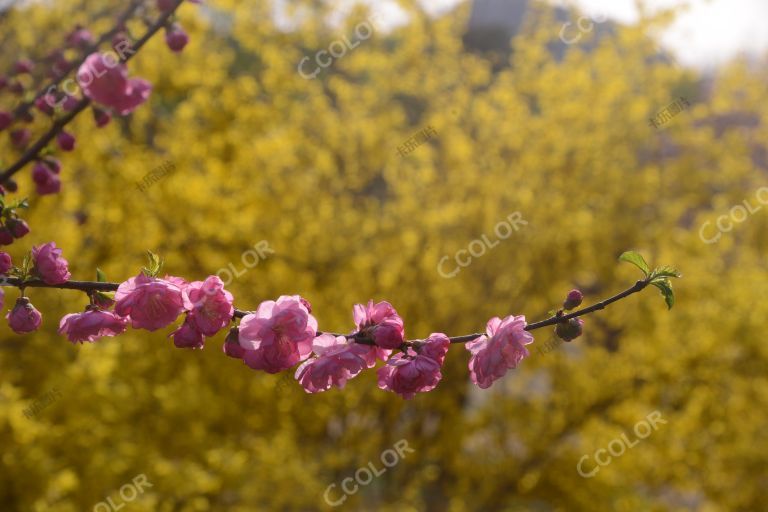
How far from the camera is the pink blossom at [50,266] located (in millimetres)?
1383

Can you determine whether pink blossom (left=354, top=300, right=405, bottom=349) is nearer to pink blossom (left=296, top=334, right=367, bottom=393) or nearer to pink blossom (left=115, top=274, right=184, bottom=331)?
pink blossom (left=296, top=334, right=367, bottom=393)

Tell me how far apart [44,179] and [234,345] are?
1.10 metres

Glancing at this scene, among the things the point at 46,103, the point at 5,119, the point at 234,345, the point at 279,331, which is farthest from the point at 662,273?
the point at 5,119

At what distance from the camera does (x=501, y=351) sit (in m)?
1.47

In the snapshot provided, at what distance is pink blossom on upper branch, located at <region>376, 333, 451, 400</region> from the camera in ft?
4.59

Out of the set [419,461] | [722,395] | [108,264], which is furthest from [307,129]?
[722,395]

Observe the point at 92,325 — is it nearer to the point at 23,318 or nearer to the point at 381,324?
the point at 23,318

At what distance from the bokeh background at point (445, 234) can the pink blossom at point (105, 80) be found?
323cm

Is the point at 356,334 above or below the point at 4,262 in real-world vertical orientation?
below

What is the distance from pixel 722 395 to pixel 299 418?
10.5 ft

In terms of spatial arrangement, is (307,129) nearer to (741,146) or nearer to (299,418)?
(299,418)
